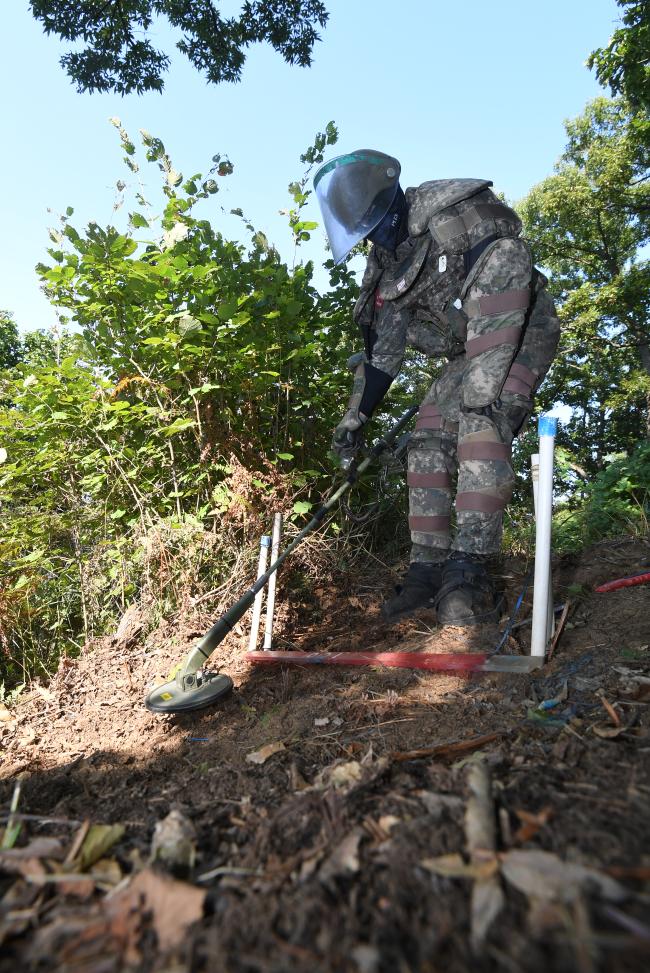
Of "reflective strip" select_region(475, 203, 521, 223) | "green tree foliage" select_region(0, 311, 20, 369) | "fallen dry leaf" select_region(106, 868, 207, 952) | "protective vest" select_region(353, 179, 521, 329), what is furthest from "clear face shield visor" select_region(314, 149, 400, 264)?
"green tree foliage" select_region(0, 311, 20, 369)

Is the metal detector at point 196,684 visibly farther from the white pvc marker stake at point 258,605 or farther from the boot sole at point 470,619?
the boot sole at point 470,619

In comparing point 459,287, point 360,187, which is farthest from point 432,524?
point 360,187

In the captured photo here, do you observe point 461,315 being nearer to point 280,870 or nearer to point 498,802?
point 498,802

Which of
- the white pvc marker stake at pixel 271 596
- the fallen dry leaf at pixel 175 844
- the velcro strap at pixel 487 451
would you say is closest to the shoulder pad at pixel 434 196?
the velcro strap at pixel 487 451

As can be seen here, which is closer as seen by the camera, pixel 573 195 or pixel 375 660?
pixel 375 660

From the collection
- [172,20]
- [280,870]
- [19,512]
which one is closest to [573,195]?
[172,20]

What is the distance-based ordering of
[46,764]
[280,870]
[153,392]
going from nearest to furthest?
[280,870] → [46,764] → [153,392]

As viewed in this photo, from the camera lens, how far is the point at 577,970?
632mm

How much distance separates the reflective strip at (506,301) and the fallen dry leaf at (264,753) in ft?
7.02

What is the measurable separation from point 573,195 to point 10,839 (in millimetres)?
24601

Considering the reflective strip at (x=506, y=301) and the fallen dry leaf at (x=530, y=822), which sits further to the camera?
the reflective strip at (x=506, y=301)

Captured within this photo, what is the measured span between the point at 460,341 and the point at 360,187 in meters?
1.01

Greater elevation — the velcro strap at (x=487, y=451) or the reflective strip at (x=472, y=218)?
the reflective strip at (x=472, y=218)

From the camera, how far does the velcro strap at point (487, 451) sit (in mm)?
2635
